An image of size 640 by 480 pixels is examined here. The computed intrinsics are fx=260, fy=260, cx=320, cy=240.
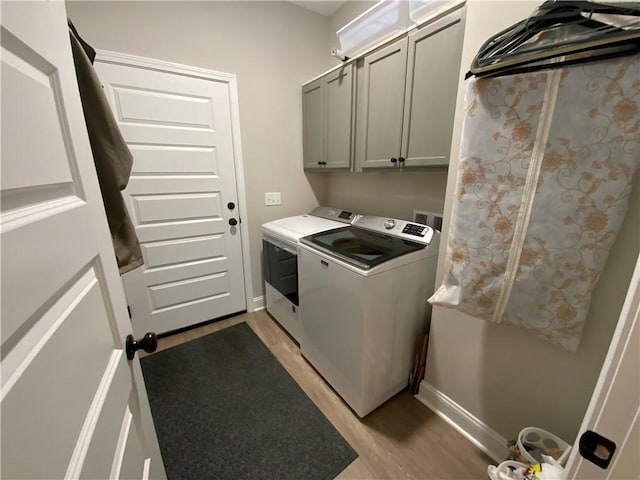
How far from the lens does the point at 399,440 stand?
1418mm

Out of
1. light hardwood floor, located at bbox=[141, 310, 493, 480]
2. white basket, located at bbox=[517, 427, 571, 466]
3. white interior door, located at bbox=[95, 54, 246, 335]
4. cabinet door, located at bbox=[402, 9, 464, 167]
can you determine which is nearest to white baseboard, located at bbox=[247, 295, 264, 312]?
white interior door, located at bbox=[95, 54, 246, 335]

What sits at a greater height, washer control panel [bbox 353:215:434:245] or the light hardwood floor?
washer control panel [bbox 353:215:434:245]

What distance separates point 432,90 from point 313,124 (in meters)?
1.15

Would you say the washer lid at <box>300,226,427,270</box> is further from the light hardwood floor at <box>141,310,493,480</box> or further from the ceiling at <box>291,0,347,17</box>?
the ceiling at <box>291,0,347,17</box>

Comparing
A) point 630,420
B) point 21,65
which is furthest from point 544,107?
point 21,65

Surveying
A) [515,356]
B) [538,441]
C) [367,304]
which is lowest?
[538,441]

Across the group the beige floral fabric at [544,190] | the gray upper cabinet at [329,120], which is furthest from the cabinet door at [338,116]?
the beige floral fabric at [544,190]

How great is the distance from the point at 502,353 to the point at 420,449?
67cm

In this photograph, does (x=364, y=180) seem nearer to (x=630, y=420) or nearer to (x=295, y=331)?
(x=295, y=331)

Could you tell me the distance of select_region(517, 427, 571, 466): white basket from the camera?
1041mm

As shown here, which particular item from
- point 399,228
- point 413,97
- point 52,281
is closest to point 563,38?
point 413,97

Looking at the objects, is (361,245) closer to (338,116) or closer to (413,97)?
(413,97)

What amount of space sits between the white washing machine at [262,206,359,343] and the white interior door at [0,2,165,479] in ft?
4.47

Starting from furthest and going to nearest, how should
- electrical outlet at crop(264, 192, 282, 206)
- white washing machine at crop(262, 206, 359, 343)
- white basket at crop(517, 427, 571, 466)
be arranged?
electrical outlet at crop(264, 192, 282, 206) → white washing machine at crop(262, 206, 359, 343) → white basket at crop(517, 427, 571, 466)
